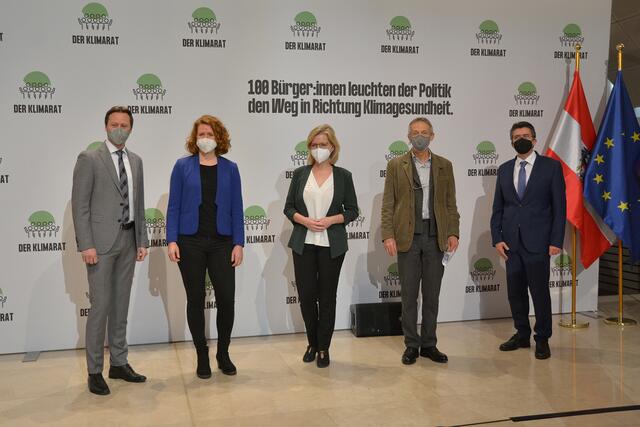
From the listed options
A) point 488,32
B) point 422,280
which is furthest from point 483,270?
point 488,32

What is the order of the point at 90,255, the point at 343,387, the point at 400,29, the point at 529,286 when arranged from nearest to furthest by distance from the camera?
1. the point at 90,255
2. the point at 343,387
3. the point at 529,286
4. the point at 400,29

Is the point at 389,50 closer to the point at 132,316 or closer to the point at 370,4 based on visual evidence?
the point at 370,4

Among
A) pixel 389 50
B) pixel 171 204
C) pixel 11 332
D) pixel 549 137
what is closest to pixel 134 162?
pixel 171 204

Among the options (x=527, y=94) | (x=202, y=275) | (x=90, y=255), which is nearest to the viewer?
(x=90, y=255)

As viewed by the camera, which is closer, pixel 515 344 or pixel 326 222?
pixel 326 222

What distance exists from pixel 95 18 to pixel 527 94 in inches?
142

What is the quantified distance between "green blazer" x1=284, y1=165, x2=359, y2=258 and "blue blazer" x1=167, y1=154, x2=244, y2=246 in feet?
1.31

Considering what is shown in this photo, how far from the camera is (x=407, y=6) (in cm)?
518

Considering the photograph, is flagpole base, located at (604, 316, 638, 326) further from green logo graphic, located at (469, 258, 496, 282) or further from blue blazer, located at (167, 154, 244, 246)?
Answer: blue blazer, located at (167, 154, 244, 246)

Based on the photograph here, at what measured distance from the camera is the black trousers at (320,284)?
13.5 ft

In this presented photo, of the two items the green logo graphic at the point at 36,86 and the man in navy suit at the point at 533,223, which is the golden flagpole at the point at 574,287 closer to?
the man in navy suit at the point at 533,223

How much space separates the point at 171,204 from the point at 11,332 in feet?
5.93

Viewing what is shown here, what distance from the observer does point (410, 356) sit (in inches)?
166

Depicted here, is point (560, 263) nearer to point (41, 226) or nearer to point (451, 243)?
point (451, 243)
